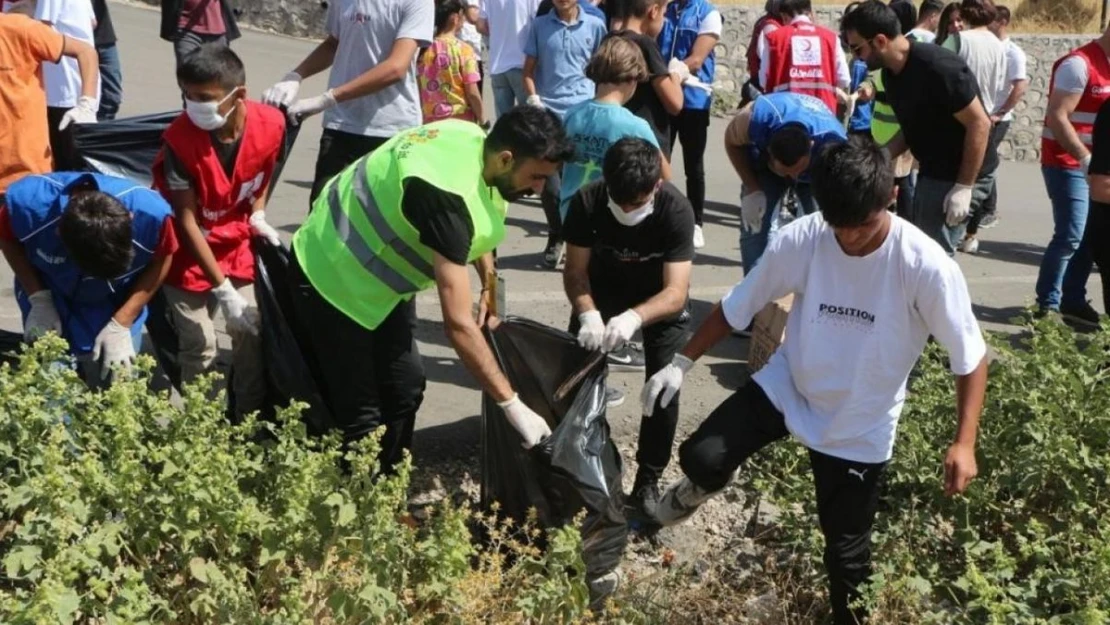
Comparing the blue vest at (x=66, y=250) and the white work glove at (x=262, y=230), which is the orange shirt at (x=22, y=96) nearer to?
the blue vest at (x=66, y=250)

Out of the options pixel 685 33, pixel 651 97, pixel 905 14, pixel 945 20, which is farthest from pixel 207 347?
pixel 905 14

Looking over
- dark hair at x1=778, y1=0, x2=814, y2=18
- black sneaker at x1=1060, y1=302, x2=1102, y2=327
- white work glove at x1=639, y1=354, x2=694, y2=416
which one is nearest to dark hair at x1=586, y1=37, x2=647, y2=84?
white work glove at x1=639, y1=354, x2=694, y2=416

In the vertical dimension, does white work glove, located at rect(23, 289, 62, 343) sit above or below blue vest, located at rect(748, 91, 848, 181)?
below

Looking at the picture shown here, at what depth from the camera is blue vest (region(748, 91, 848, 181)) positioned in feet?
19.9

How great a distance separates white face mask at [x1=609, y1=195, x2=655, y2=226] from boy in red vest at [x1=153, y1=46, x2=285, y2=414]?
1.14 meters

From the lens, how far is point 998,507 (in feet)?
14.8

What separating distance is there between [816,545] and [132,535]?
198cm

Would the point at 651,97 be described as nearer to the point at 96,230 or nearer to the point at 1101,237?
the point at 1101,237

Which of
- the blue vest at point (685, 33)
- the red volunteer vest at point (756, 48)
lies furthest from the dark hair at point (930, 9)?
the blue vest at point (685, 33)

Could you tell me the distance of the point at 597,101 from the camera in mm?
5781

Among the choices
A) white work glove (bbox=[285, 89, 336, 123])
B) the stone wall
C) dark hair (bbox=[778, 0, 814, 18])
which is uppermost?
white work glove (bbox=[285, 89, 336, 123])

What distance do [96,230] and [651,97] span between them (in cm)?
343

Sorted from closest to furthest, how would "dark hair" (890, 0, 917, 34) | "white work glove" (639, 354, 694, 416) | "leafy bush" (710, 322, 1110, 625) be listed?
"leafy bush" (710, 322, 1110, 625)
"white work glove" (639, 354, 694, 416)
"dark hair" (890, 0, 917, 34)

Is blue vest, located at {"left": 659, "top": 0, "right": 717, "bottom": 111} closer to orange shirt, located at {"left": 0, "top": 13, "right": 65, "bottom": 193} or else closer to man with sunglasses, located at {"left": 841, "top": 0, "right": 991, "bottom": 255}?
man with sunglasses, located at {"left": 841, "top": 0, "right": 991, "bottom": 255}
